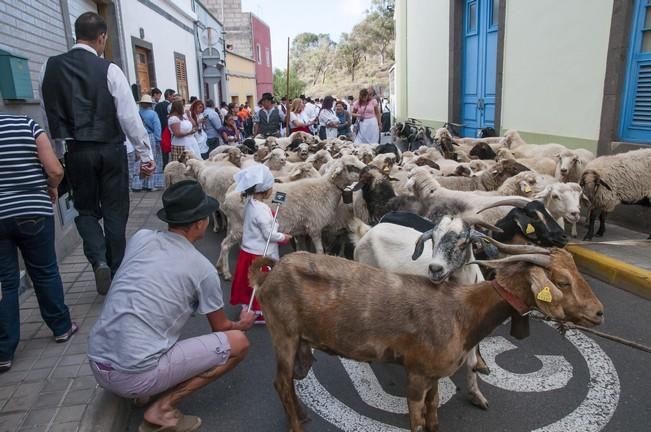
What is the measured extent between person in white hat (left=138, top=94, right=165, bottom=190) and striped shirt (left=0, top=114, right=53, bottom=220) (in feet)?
22.5

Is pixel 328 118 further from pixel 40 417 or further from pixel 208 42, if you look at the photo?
pixel 208 42

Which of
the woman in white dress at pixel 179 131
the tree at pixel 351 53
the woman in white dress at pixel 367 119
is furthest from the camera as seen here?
the tree at pixel 351 53

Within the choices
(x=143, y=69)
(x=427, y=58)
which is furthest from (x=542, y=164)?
(x=143, y=69)

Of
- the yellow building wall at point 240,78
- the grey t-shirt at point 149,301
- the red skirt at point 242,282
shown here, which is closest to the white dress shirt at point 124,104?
the red skirt at point 242,282

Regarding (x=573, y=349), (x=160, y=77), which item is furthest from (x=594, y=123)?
(x=160, y=77)

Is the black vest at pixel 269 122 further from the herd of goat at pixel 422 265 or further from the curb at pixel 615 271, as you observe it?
the curb at pixel 615 271

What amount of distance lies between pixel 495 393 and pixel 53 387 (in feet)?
A: 9.83

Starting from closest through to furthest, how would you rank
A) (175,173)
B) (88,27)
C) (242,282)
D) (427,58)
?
(88,27)
(242,282)
(175,173)
(427,58)

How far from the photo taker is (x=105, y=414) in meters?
2.89

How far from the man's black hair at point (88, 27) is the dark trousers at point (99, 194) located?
93cm

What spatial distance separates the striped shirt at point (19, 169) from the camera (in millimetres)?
3209

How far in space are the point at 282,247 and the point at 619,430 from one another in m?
4.63

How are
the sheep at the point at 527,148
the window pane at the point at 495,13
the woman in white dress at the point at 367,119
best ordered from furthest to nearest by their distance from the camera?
the window pane at the point at 495,13 → the woman in white dress at the point at 367,119 → the sheep at the point at 527,148

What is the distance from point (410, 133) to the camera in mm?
14242
